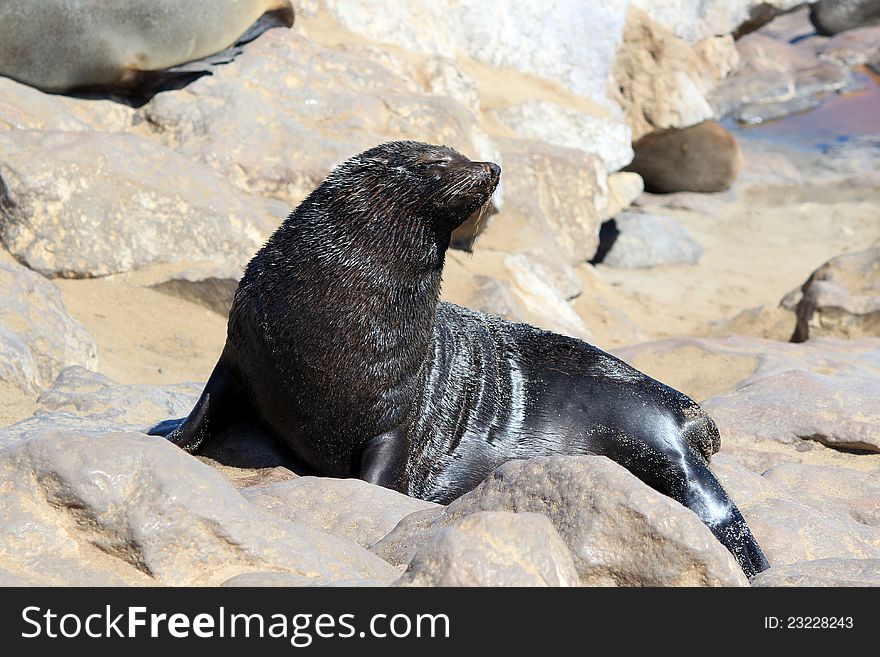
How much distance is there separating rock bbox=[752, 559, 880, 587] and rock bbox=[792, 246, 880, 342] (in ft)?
21.2

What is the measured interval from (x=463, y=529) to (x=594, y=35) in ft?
36.6

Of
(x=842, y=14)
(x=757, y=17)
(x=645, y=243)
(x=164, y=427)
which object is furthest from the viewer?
(x=842, y=14)

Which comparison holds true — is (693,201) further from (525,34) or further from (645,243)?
(525,34)

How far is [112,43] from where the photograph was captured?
337 inches

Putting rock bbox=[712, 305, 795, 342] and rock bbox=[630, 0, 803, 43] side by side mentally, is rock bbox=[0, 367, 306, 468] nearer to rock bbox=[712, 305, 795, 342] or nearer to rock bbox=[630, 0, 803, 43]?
rock bbox=[712, 305, 795, 342]

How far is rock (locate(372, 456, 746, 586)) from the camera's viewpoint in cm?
311

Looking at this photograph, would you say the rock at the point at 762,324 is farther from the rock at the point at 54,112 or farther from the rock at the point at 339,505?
the rock at the point at 339,505

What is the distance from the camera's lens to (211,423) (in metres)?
4.89

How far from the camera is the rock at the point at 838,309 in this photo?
388 inches

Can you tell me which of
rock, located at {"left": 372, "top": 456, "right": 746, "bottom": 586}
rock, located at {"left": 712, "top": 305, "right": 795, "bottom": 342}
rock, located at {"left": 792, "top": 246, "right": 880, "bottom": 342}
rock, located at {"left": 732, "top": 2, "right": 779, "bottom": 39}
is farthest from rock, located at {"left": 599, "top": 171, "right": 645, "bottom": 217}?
rock, located at {"left": 372, "top": 456, "right": 746, "bottom": 586}

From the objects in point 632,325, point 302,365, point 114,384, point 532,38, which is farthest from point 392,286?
point 532,38

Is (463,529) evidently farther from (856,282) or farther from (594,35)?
(594,35)

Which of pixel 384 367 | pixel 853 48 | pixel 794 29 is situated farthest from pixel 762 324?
pixel 794 29

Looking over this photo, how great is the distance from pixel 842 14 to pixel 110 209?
24.2 meters
